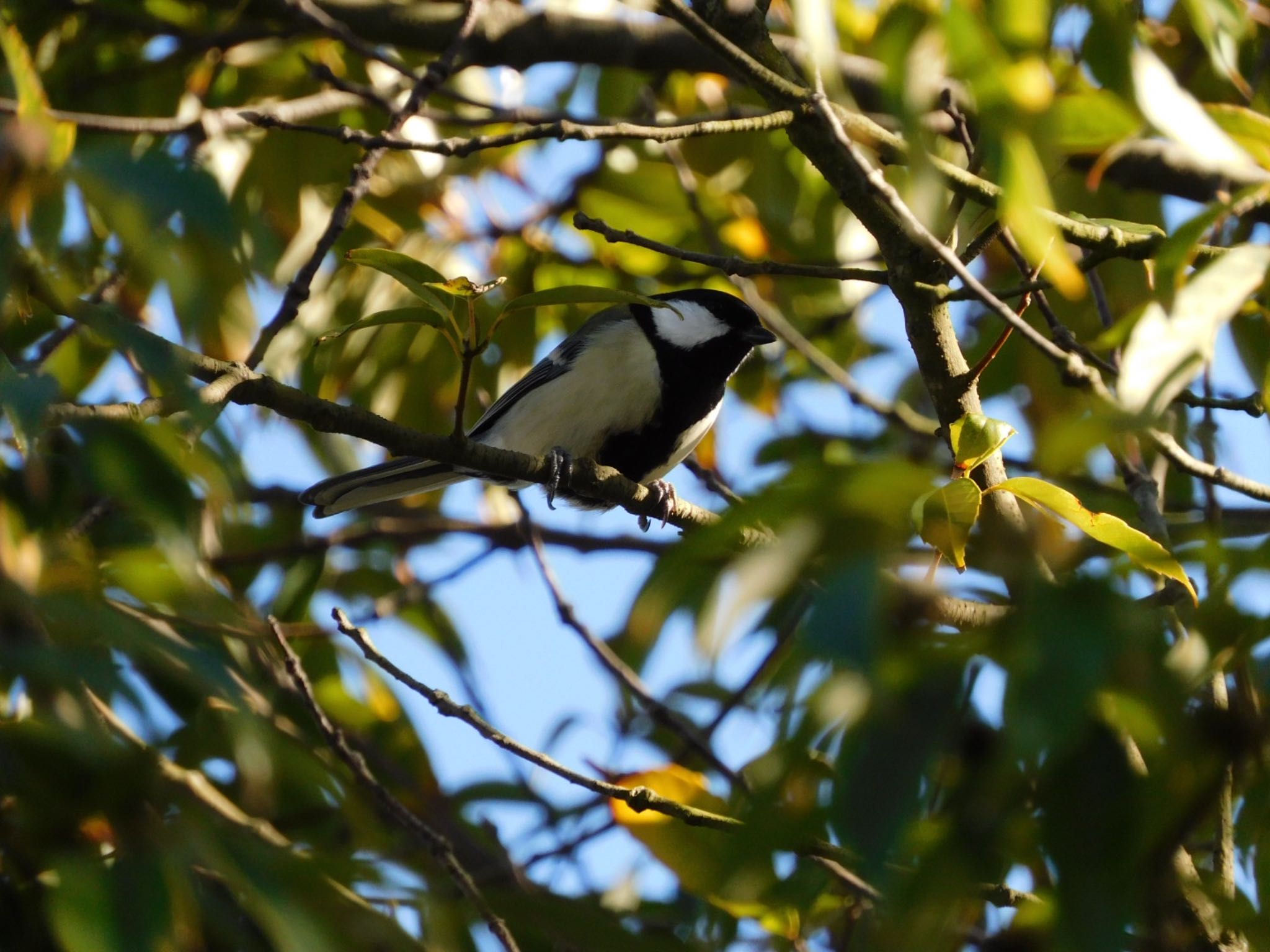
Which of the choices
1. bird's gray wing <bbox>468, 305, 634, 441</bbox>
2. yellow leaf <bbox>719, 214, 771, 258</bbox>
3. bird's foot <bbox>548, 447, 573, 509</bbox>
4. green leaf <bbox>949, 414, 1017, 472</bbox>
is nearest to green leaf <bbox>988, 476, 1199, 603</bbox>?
green leaf <bbox>949, 414, 1017, 472</bbox>

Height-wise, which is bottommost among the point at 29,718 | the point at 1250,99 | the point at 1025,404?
the point at 1025,404

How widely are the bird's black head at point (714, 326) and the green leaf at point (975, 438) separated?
2158mm

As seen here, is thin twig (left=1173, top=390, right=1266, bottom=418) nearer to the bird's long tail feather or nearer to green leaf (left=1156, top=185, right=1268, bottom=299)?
green leaf (left=1156, top=185, right=1268, bottom=299)

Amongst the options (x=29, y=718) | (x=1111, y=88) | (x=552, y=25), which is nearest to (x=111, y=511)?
(x=29, y=718)

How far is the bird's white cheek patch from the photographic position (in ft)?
13.3

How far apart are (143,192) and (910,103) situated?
2.26ft

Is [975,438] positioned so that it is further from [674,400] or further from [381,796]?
[674,400]

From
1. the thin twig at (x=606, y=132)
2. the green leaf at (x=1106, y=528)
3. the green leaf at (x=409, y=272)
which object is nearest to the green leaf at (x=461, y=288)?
the green leaf at (x=409, y=272)

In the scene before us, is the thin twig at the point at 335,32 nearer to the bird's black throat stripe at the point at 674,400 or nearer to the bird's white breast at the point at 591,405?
the bird's white breast at the point at 591,405

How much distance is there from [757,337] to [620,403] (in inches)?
23.1

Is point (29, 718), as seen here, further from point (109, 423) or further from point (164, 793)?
point (109, 423)

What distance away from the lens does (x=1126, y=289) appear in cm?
308

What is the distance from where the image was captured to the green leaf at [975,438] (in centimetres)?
189

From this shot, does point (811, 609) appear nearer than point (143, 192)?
Yes
